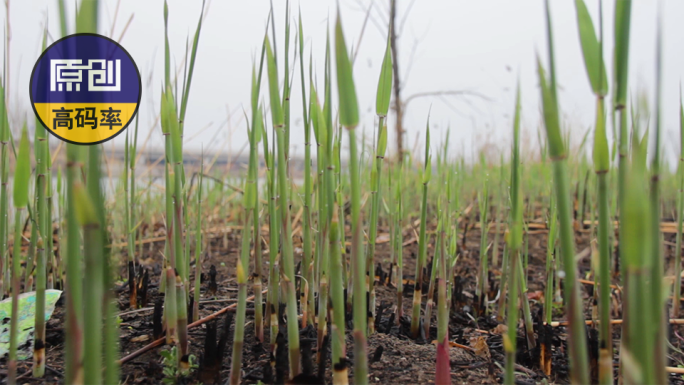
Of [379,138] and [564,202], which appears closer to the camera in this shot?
[564,202]

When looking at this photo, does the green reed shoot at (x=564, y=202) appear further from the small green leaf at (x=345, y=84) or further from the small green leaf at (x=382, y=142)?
the small green leaf at (x=382, y=142)

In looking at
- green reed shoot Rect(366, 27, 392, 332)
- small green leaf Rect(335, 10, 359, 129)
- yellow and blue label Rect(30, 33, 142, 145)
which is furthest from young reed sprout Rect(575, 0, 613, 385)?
yellow and blue label Rect(30, 33, 142, 145)

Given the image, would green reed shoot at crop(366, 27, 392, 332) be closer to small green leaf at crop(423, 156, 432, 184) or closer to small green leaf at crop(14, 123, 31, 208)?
small green leaf at crop(423, 156, 432, 184)

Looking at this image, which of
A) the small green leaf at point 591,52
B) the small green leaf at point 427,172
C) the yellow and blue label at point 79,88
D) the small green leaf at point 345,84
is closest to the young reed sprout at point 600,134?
the small green leaf at point 591,52

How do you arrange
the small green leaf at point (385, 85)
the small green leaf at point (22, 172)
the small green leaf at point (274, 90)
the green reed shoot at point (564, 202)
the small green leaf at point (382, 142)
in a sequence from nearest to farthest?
the green reed shoot at point (564, 202), the small green leaf at point (22, 172), the small green leaf at point (274, 90), the small green leaf at point (385, 85), the small green leaf at point (382, 142)

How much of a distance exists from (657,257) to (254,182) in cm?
51

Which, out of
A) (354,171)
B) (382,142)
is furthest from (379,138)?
(354,171)

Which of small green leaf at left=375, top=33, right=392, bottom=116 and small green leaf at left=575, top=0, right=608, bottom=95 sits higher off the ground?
small green leaf at left=375, top=33, right=392, bottom=116

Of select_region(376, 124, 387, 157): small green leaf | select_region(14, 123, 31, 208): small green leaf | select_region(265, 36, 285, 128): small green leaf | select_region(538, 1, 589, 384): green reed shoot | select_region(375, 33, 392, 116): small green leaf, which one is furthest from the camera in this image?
select_region(376, 124, 387, 157): small green leaf

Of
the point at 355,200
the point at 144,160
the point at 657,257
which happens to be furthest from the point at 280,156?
the point at 144,160

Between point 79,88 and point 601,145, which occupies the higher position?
point 79,88

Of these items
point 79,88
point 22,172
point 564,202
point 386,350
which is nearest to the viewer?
point 564,202

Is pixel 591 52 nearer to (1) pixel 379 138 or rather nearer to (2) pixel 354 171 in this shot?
(2) pixel 354 171

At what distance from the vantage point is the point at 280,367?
0.67m
